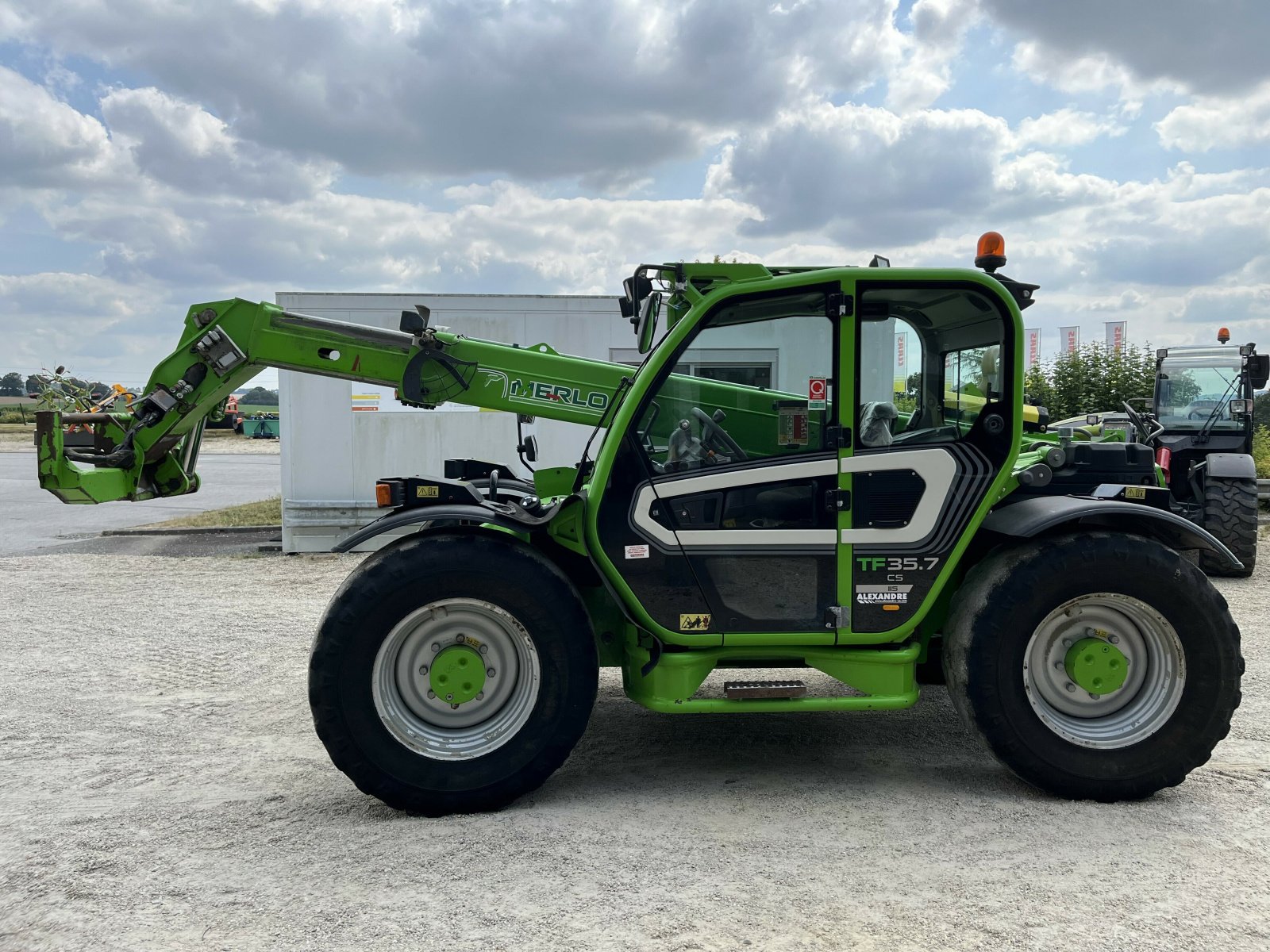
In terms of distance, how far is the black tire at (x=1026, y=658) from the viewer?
431 centimetres

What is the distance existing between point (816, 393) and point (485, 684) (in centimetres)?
200

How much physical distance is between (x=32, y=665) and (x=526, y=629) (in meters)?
4.73

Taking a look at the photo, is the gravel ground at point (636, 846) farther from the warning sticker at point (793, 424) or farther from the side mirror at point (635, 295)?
the side mirror at point (635, 295)

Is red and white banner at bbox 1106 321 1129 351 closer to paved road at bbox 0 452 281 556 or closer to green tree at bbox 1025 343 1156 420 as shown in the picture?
green tree at bbox 1025 343 1156 420

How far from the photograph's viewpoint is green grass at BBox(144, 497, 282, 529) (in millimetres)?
15133

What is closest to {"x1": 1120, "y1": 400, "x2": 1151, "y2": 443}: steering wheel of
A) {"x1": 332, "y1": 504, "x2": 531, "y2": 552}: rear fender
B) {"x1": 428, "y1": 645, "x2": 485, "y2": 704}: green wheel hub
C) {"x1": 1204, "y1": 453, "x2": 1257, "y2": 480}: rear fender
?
{"x1": 1204, "y1": 453, "x2": 1257, "y2": 480}: rear fender

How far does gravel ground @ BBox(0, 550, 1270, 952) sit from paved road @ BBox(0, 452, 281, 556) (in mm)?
7523

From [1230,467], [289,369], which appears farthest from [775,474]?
[1230,467]

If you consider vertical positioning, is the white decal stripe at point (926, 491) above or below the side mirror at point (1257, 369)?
below

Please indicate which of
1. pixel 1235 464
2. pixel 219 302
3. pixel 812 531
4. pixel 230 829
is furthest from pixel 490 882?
pixel 1235 464

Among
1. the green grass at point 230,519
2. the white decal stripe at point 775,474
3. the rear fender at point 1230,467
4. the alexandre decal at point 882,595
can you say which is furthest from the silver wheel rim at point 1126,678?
the green grass at point 230,519

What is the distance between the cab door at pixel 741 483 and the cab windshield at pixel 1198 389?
1041 cm

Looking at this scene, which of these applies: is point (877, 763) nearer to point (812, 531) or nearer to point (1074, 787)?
point (1074, 787)

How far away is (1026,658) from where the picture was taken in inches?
171
